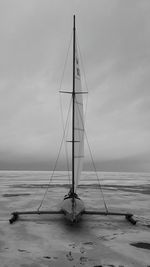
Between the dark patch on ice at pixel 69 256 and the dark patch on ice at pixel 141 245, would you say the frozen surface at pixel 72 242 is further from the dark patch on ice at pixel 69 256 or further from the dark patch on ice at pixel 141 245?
the dark patch on ice at pixel 141 245

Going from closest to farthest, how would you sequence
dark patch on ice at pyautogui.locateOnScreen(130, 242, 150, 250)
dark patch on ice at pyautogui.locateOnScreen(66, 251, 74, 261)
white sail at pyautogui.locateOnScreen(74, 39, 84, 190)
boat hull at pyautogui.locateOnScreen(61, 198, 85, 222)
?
dark patch on ice at pyautogui.locateOnScreen(66, 251, 74, 261) → dark patch on ice at pyautogui.locateOnScreen(130, 242, 150, 250) → boat hull at pyautogui.locateOnScreen(61, 198, 85, 222) → white sail at pyautogui.locateOnScreen(74, 39, 84, 190)

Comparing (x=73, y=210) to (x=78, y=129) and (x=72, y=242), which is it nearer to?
(x=72, y=242)

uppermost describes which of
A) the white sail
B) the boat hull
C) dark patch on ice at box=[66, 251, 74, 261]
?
the white sail

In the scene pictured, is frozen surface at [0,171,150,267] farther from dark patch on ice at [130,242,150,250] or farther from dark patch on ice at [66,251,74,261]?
dark patch on ice at [130,242,150,250]

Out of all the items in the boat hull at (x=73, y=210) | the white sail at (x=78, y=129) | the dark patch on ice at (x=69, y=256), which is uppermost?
the white sail at (x=78, y=129)

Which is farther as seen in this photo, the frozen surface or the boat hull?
the boat hull

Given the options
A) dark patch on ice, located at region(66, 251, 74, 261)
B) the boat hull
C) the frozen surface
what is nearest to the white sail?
the boat hull

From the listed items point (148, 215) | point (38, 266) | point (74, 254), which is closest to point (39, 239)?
point (74, 254)

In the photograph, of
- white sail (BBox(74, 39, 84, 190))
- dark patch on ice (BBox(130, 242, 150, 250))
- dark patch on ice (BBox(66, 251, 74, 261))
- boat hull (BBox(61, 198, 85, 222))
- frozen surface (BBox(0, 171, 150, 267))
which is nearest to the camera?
frozen surface (BBox(0, 171, 150, 267))

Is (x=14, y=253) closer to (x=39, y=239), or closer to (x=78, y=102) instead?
(x=39, y=239)

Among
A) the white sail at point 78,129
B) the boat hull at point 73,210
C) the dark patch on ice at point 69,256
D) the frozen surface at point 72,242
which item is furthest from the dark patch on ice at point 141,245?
the white sail at point 78,129

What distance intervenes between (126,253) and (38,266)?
Result: 152 inches

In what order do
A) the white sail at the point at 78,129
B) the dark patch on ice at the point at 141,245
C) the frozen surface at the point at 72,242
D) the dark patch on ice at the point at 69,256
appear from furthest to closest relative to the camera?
the white sail at the point at 78,129 → the dark patch on ice at the point at 141,245 → the dark patch on ice at the point at 69,256 → the frozen surface at the point at 72,242

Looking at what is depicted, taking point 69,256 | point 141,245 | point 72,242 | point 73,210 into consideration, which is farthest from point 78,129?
point 69,256
